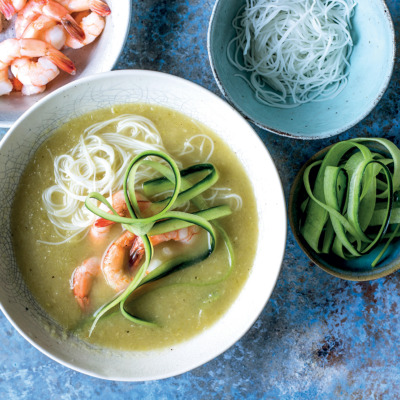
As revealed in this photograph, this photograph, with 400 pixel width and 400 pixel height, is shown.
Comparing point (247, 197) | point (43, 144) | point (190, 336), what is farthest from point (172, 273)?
point (43, 144)

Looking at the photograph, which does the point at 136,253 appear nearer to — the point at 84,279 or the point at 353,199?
the point at 84,279

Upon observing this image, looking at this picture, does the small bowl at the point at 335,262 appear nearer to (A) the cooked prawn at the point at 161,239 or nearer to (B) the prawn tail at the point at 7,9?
(A) the cooked prawn at the point at 161,239

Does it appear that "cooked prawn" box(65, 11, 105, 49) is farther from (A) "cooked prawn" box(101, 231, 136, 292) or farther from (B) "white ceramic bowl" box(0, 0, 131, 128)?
(A) "cooked prawn" box(101, 231, 136, 292)

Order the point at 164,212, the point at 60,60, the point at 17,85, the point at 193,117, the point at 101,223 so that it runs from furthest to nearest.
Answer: the point at 17,85 < the point at 60,60 < the point at 193,117 < the point at 101,223 < the point at 164,212

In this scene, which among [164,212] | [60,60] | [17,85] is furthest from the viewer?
[17,85]

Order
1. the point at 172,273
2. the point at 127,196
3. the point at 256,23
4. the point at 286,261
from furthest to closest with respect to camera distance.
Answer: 1. the point at 286,261
2. the point at 256,23
3. the point at 172,273
4. the point at 127,196

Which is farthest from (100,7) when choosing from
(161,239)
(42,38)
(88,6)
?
(161,239)

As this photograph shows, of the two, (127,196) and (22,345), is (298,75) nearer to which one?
(127,196)
